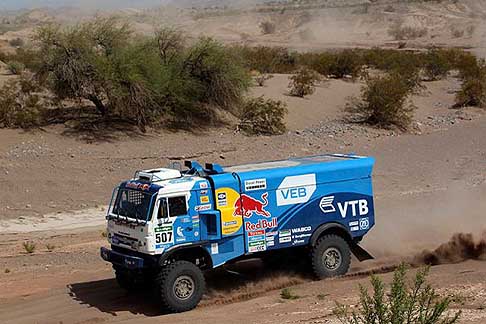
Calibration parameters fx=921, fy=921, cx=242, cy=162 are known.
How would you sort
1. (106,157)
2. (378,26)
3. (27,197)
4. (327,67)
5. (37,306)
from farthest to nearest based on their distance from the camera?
(378,26) → (327,67) → (106,157) → (27,197) → (37,306)

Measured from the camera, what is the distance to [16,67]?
5141 centimetres

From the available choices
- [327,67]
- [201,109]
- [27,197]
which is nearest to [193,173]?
[27,197]

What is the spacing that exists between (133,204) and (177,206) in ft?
2.75

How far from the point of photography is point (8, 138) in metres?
34.4

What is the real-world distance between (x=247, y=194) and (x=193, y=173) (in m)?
1.02

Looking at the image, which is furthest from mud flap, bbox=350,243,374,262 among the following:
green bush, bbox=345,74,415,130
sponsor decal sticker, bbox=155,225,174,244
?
green bush, bbox=345,74,415,130

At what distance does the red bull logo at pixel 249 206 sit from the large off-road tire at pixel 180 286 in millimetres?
1270

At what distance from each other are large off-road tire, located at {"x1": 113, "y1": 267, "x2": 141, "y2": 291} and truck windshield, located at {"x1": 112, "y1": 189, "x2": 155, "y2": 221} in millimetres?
1090

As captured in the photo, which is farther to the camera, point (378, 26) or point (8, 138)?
point (378, 26)

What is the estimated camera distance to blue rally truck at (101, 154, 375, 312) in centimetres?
1534

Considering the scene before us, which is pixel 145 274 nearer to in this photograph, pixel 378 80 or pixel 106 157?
pixel 106 157

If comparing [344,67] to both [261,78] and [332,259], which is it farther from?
[332,259]

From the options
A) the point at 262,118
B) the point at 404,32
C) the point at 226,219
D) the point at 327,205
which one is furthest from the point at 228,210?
the point at 404,32

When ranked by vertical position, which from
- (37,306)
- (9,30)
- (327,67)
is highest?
(9,30)
